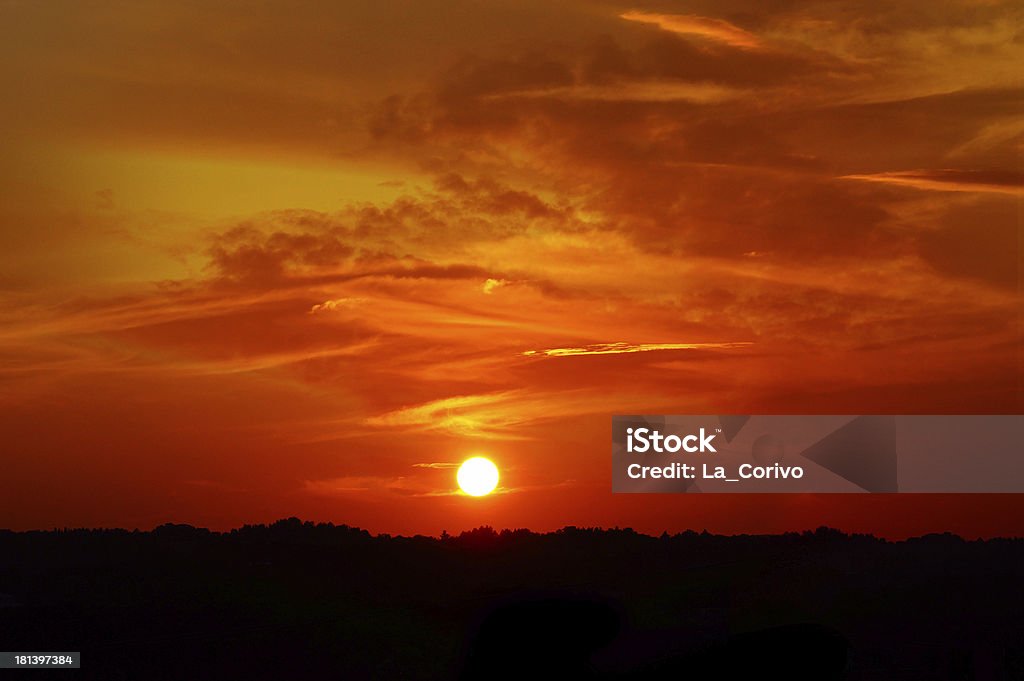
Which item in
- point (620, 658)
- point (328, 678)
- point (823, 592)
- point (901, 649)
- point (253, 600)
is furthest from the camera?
point (823, 592)

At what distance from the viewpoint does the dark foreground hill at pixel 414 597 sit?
31.0m

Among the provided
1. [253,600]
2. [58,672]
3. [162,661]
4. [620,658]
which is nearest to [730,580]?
[253,600]

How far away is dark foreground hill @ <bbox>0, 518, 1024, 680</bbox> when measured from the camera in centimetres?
3102

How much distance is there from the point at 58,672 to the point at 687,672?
28.4 meters

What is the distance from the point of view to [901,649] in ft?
106

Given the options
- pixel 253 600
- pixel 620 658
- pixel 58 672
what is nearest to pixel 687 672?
pixel 620 658

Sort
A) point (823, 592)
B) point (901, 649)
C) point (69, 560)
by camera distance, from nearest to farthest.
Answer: point (901, 649) < point (823, 592) < point (69, 560)

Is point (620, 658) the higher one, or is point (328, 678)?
point (620, 658)

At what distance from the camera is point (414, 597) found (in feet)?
136

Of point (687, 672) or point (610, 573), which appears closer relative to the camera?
point (687, 672)

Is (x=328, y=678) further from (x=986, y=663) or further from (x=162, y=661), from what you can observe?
(x=986, y=663)

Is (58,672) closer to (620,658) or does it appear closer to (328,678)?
(328,678)

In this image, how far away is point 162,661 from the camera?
1188 inches

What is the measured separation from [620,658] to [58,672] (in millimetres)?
28201
